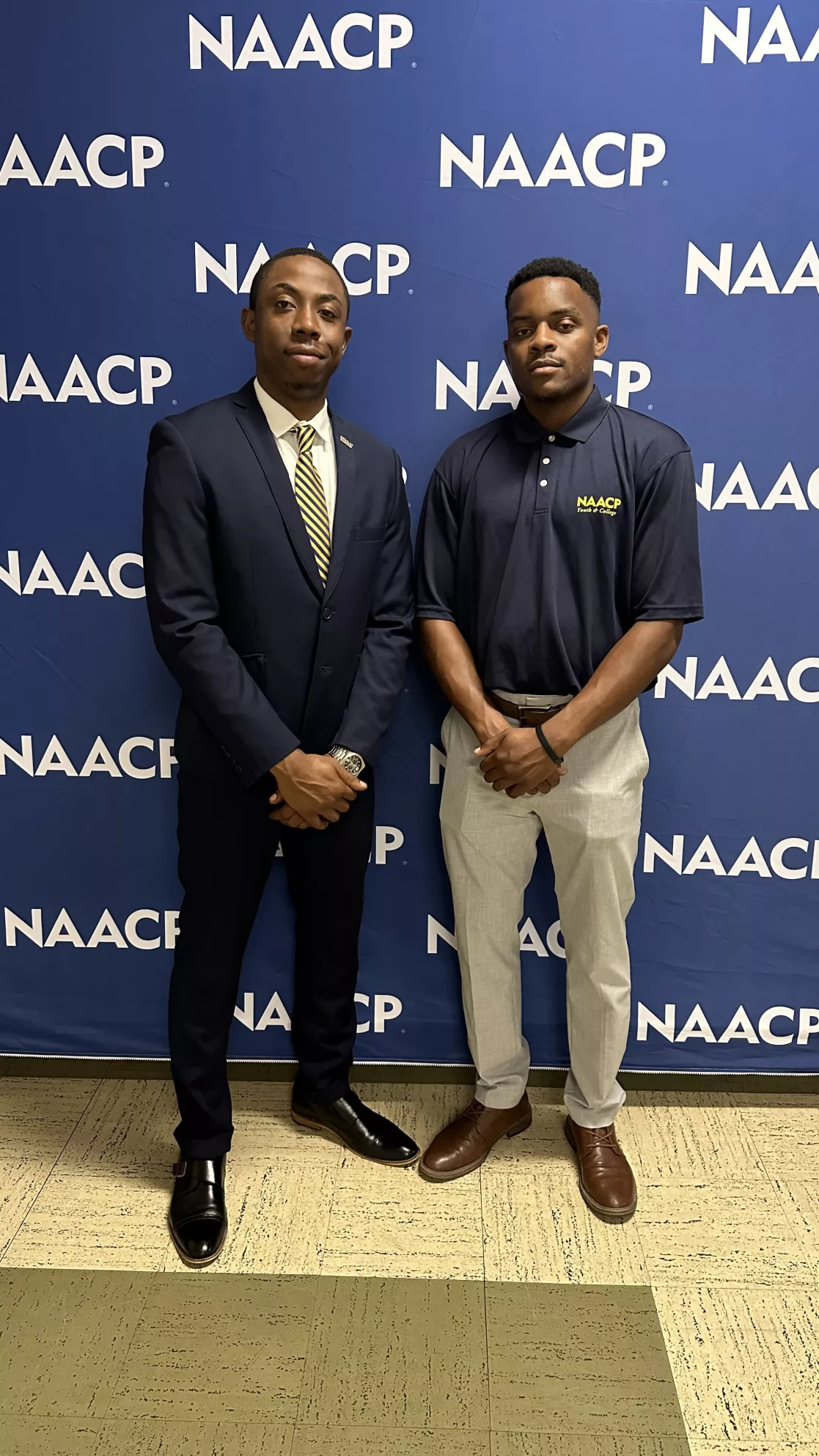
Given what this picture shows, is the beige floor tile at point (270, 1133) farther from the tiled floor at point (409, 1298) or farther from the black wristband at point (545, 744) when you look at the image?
the black wristband at point (545, 744)

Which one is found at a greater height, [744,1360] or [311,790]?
[311,790]

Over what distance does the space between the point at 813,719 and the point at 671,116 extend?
1262 millimetres

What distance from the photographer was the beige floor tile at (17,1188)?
2.29 metres

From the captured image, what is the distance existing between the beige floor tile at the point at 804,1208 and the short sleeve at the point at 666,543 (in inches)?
48.5

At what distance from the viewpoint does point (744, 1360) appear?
197 centimetres

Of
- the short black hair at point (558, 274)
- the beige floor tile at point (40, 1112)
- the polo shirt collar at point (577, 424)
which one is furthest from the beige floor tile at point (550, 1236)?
the short black hair at point (558, 274)

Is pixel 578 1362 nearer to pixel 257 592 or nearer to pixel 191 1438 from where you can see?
pixel 191 1438

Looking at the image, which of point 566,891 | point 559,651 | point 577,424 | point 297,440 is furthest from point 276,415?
point 566,891

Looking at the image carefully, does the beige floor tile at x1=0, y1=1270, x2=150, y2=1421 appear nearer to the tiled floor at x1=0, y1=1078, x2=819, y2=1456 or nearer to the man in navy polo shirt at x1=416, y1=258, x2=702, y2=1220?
the tiled floor at x1=0, y1=1078, x2=819, y2=1456

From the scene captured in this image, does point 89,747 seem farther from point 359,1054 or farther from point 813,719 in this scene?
point 813,719

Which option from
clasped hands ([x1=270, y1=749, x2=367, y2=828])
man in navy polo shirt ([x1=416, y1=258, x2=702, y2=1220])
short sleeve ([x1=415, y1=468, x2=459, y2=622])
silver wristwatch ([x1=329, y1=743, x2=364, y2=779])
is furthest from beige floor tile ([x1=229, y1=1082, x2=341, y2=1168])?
short sleeve ([x1=415, y1=468, x2=459, y2=622])

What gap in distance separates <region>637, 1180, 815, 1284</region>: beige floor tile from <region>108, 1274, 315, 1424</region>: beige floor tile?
0.69 meters

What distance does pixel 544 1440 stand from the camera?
1.81m

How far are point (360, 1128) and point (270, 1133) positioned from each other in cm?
22
